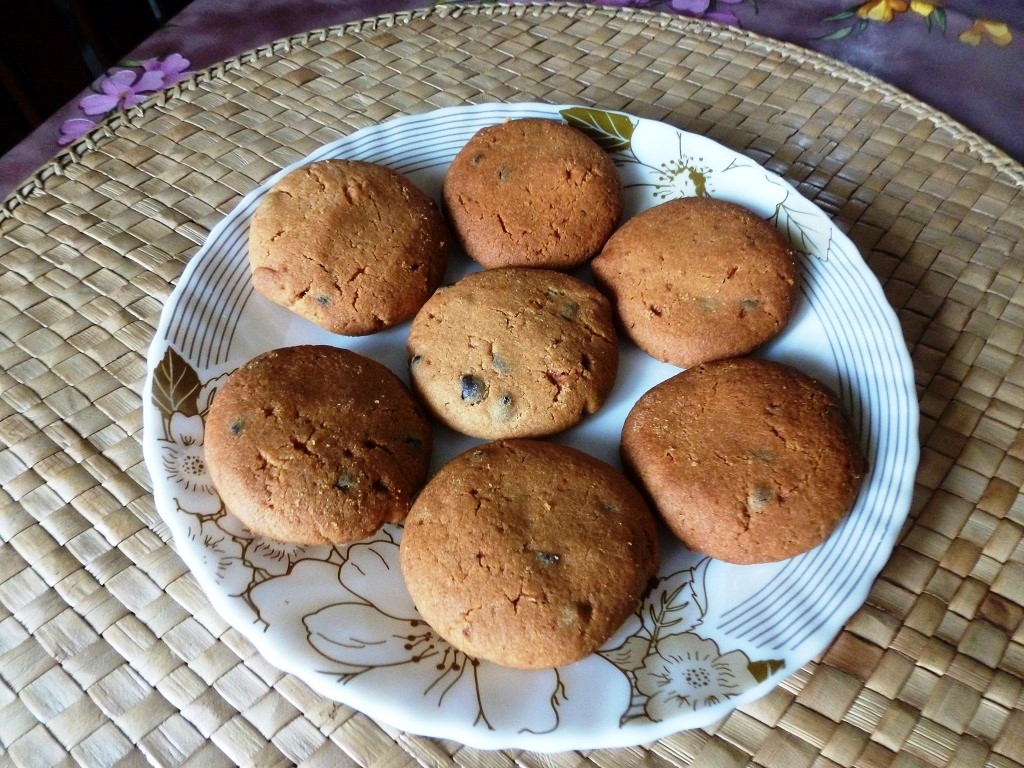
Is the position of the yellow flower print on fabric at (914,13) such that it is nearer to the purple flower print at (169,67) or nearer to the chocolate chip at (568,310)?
the chocolate chip at (568,310)

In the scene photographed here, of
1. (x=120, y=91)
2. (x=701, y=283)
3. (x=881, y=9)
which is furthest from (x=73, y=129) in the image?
(x=881, y=9)

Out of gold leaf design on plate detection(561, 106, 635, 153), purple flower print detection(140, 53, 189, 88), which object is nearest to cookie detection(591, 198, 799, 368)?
gold leaf design on plate detection(561, 106, 635, 153)

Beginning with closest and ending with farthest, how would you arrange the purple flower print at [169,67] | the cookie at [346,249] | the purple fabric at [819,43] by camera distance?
1. the cookie at [346,249]
2. the purple fabric at [819,43]
3. the purple flower print at [169,67]

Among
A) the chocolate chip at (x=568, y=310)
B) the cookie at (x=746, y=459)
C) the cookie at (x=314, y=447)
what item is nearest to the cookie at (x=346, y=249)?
the cookie at (x=314, y=447)

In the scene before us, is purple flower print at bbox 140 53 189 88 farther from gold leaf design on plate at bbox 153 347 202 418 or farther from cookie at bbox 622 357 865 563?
cookie at bbox 622 357 865 563

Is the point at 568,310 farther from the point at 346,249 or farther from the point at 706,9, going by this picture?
the point at 706,9

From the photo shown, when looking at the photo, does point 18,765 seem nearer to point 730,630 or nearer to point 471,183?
point 730,630
